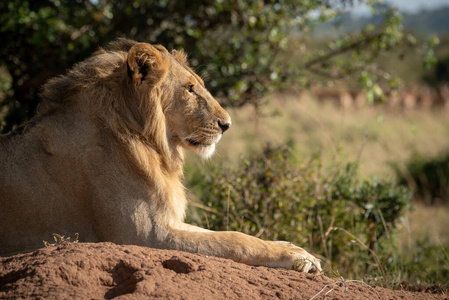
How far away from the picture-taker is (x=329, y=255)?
5359mm

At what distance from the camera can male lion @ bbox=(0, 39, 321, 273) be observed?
3.48 m

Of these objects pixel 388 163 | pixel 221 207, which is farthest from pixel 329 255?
pixel 388 163

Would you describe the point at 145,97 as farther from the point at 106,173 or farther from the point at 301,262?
the point at 301,262

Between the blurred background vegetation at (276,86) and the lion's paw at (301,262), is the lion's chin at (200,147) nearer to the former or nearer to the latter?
the blurred background vegetation at (276,86)

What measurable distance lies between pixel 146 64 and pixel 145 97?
0.85 ft

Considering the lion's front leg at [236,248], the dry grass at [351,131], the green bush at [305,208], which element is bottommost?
the dry grass at [351,131]

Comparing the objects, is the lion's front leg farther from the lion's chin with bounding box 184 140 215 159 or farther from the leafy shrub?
the leafy shrub

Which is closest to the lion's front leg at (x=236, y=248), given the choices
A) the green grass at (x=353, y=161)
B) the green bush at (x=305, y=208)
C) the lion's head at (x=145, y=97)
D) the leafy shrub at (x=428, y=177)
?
the green grass at (x=353, y=161)

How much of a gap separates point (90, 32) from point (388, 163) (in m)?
8.26

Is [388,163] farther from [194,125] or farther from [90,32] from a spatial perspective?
[194,125]

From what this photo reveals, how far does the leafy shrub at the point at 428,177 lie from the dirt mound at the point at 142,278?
843cm

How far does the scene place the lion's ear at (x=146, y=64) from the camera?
369cm

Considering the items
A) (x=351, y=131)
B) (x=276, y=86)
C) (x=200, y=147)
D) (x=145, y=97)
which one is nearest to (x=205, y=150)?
(x=200, y=147)

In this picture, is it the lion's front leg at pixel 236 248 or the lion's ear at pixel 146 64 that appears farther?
the lion's ear at pixel 146 64
